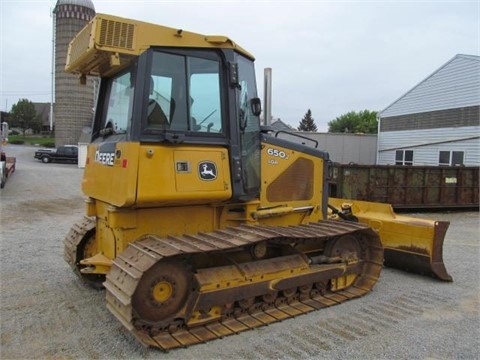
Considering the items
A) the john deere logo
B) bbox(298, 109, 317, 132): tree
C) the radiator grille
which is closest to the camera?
A: the radiator grille

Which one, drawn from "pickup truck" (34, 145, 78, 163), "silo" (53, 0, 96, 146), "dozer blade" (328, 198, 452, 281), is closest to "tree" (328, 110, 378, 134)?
"silo" (53, 0, 96, 146)

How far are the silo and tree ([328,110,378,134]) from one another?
1997 inches

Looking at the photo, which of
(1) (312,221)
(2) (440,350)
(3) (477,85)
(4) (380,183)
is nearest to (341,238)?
(1) (312,221)

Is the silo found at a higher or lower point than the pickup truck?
higher

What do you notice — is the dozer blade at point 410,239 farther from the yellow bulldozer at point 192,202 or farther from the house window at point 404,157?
the house window at point 404,157

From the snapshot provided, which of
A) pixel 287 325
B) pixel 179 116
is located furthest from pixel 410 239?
pixel 179 116

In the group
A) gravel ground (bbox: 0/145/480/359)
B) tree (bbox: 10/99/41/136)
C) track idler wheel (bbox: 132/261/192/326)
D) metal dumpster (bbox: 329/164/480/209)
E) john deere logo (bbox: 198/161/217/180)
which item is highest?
tree (bbox: 10/99/41/136)

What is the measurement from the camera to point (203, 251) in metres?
4.05

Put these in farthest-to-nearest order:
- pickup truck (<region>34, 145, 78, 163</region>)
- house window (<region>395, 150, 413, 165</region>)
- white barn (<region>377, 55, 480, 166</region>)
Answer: pickup truck (<region>34, 145, 78, 163</region>)
house window (<region>395, 150, 413, 165</region>)
white barn (<region>377, 55, 480, 166</region>)

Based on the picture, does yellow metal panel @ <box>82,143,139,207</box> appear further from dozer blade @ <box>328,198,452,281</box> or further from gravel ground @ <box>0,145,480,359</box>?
dozer blade @ <box>328,198,452,281</box>

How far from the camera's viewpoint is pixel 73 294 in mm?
5527

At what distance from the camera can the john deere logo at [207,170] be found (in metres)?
4.57

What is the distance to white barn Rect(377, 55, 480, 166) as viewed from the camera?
2298cm

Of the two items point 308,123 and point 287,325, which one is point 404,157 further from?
point 308,123
